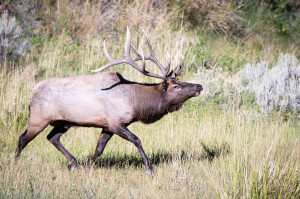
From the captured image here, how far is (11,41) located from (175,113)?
16.1ft

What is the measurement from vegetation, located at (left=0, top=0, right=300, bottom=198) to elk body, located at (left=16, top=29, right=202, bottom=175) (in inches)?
19.9

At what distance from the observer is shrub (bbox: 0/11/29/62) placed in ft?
33.1

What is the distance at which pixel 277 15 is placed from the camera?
13.6 meters

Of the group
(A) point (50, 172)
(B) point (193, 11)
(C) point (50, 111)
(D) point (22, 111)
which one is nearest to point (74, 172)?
(A) point (50, 172)

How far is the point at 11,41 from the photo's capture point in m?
10.4

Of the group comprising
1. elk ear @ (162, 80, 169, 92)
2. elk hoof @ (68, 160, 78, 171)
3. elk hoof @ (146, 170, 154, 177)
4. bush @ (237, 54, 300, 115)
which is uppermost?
elk ear @ (162, 80, 169, 92)

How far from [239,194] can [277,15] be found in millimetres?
10700

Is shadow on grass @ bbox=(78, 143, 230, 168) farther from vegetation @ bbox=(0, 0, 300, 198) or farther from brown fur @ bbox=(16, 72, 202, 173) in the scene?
brown fur @ bbox=(16, 72, 202, 173)

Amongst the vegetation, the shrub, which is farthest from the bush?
the shrub

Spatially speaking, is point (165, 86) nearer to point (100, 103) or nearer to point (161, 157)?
point (100, 103)

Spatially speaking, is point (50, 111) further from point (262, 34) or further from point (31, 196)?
point (262, 34)

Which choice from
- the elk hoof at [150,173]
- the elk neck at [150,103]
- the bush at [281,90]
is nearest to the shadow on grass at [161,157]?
the elk hoof at [150,173]

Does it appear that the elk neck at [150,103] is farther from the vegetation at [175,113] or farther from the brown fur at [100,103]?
the vegetation at [175,113]

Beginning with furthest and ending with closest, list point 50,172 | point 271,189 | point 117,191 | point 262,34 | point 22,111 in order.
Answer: point 262,34, point 22,111, point 50,172, point 117,191, point 271,189
